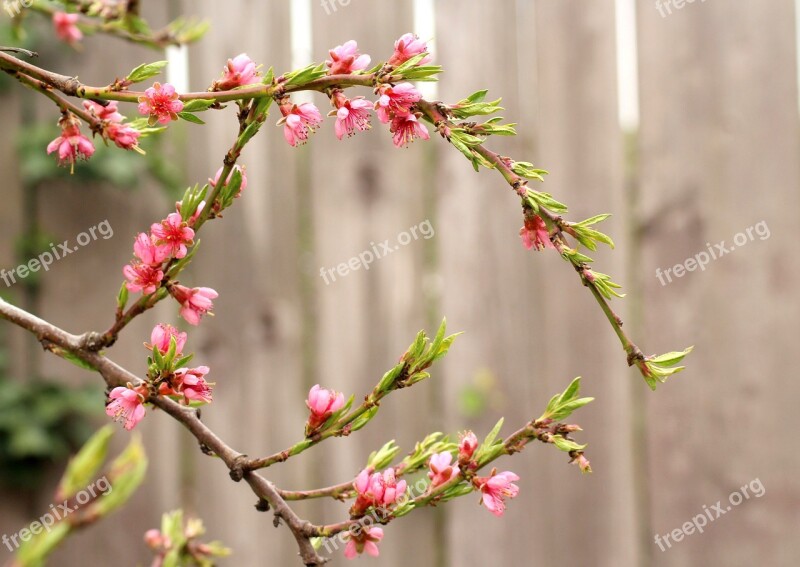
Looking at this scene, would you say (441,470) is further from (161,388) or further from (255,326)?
(255,326)

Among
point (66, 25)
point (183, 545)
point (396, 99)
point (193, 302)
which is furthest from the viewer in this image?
point (66, 25)

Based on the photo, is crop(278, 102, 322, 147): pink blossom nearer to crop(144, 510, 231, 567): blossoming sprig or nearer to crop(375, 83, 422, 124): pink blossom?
crop(375, 83, 422, 124): pink blossom

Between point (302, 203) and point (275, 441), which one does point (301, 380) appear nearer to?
point (275, 441)

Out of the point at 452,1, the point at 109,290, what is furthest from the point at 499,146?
the point at 109,290

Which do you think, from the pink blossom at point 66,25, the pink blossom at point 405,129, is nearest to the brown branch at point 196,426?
the pink blossom at point 405,129

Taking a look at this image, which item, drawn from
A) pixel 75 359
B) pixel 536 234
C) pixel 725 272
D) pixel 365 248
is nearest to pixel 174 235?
pixel 75 359

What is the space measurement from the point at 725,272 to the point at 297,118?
4.10 ft

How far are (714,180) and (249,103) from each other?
125cm

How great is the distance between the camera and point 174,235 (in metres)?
0.52

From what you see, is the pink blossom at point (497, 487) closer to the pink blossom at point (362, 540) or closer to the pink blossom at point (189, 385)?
the pink blossom at point (362, 540)

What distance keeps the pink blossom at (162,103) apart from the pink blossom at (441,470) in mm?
272

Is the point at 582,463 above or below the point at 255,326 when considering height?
below

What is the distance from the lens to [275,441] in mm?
1627

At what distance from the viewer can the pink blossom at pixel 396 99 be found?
0.46m
